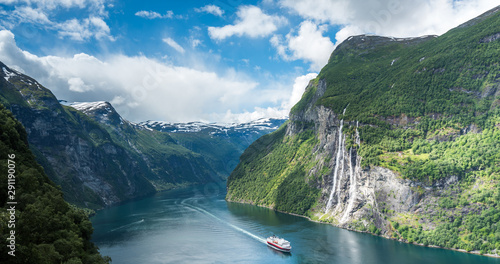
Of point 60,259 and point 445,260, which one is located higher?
point 60,259

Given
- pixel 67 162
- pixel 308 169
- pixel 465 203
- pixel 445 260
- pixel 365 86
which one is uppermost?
pixel 365 86

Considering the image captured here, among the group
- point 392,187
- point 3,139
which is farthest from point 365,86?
point 3,139

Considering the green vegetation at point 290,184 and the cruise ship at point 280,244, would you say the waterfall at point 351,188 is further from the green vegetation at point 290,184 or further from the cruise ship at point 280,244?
the cruise ship at point 280,244

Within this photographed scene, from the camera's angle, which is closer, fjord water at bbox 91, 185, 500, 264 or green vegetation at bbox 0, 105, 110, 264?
green vegetation at bbox 0, 105, 110, 264

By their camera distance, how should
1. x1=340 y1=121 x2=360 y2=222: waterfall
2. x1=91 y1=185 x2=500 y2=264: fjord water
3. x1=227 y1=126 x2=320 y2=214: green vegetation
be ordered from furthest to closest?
1. x1=227 y1=126 x2=320 y2=214: green vegetation
2. x1=340 y1=121 x2=360 y2=222: waterfall
3. x1=91 y1=185 x2=500 y2=264: fjord water

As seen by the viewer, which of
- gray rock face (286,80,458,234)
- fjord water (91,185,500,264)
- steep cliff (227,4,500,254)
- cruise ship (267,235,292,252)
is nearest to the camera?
fjord water (91,185,500,264)

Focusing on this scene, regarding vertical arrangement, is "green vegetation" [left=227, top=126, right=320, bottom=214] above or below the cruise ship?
above

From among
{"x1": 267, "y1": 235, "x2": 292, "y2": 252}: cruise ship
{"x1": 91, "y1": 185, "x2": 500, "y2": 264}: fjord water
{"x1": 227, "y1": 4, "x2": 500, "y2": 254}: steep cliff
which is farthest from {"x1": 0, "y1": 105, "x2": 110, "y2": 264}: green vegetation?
{"x1": 227, "y1": 4, "x2": 500, "y2": 254}: steep cliff

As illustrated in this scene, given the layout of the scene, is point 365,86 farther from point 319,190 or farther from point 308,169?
point 319,190

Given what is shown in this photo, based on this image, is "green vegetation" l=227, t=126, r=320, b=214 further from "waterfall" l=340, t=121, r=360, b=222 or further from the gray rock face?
"waterfall" l=340, t=121, r=360, b=222
